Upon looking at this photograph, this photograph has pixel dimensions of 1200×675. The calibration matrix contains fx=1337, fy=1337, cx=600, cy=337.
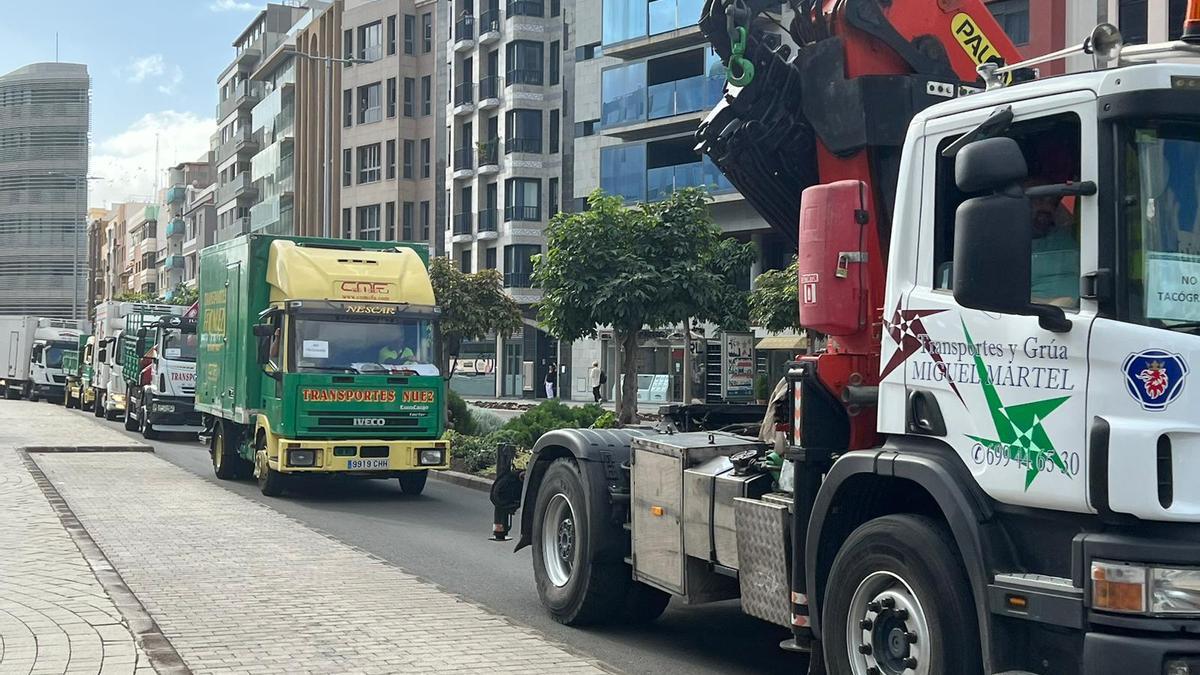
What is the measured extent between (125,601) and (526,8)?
5566 centimetres

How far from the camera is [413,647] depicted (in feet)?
25.3

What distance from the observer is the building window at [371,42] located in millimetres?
71812

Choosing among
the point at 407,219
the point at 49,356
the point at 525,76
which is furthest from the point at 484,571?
the point at 407,219

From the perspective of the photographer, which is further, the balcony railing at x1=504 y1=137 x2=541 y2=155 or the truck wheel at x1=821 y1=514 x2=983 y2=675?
the balcony railing at x1=504 y1=137 x2=541 y2=155

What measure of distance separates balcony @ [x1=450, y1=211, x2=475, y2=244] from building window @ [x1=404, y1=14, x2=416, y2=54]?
37.6ft

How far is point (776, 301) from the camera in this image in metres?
33.0

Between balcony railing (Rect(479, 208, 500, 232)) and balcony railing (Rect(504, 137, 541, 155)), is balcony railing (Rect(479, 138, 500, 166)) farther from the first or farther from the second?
balcony railing (Rect(479, 208, 500, 232))

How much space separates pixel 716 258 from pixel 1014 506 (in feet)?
72.9

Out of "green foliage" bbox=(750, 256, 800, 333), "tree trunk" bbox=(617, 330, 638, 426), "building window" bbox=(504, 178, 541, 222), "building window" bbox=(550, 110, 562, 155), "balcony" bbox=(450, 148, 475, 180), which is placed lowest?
"tree trunk" bbox=(617, 330, 638, 426)

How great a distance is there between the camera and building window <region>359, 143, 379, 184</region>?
71750 mm

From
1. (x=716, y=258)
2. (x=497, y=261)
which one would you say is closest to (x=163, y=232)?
(x=497, y=261)

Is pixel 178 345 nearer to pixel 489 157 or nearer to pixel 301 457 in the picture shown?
pixel 301 457

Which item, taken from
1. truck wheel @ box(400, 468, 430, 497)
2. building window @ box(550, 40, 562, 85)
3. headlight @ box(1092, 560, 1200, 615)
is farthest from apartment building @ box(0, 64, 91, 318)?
headlight @ box(1092, 560, 1200, 615)

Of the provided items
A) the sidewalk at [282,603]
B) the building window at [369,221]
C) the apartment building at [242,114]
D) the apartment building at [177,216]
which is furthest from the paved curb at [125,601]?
the apartment building at [177,216]
